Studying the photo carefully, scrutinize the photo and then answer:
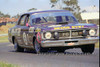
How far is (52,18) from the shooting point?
12352 mm

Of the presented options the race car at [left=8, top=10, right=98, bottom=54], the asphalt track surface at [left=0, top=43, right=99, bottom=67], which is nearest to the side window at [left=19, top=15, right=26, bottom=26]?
the race car at [left=8, top=10, right=98, bottom=54]

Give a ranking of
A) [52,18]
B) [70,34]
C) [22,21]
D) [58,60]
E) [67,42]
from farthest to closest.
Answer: [22,21], [52,18], [70,34], [67,42], [58,60]

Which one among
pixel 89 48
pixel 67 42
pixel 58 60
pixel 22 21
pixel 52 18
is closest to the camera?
pixel 58 60

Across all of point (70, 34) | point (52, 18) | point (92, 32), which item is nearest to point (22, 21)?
point (52, 18)

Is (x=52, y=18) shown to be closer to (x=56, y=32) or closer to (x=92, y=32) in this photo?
(x=56, y=32)

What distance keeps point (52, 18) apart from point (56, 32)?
1338 millimetres

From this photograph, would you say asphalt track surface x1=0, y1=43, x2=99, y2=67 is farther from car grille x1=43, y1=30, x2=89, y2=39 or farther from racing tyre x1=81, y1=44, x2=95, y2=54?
racing tyre x1=81, y1=44, x2=95, y2=54

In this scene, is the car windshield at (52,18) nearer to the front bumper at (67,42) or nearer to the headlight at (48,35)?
the headlight at (48,35)

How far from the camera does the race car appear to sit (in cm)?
1098

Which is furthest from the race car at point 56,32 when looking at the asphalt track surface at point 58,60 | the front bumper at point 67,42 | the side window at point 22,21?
the side window at point 22,21

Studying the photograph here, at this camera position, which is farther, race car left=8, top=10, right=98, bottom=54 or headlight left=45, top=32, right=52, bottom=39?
headlight left=45, top=32, right=52, bottom=39

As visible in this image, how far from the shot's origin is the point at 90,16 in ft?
225

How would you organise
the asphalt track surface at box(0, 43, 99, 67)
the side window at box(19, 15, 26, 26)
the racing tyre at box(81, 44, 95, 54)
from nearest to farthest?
the asphalt track surface at box(0, 43, 99, 67), the racing tyre at box(81, 44, 95, 54), the side window at box(19, 15, 26, 26)

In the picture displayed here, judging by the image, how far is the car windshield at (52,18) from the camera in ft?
40.6
